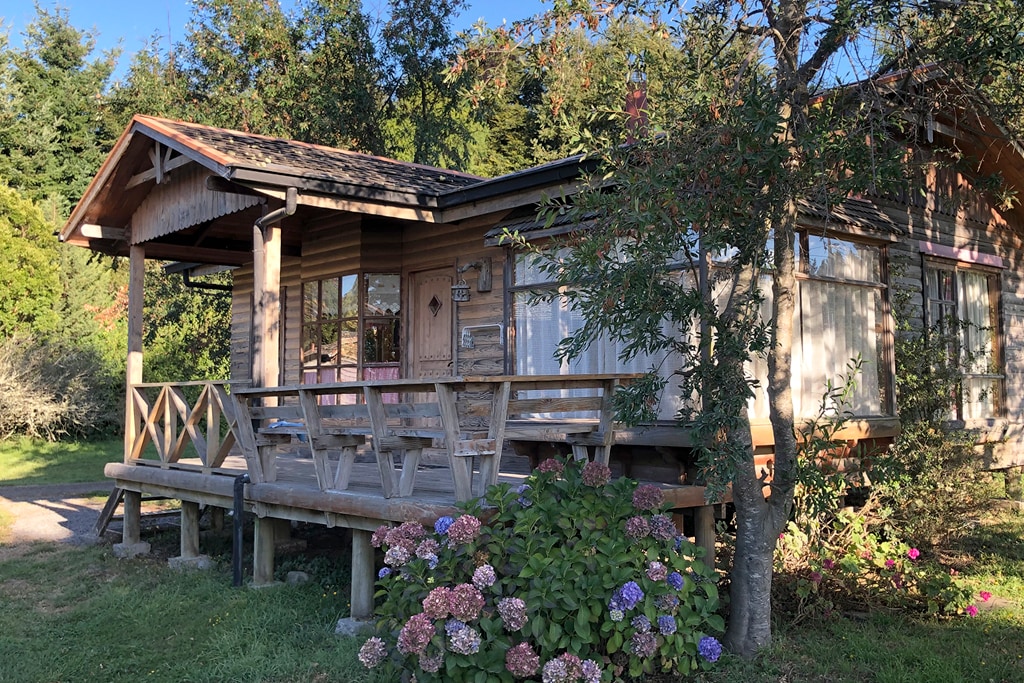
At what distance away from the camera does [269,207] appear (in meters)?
8.67

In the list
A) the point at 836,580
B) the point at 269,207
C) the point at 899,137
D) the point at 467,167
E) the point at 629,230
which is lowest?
the point at 836,580

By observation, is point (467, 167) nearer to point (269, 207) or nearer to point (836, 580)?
point (269, 207)

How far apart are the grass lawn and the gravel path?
93cm

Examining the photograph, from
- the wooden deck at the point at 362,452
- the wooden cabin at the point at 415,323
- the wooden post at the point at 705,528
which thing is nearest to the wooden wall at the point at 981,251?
the wooden cabin at the point at 415,323

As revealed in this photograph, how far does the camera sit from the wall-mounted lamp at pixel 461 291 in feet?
33.2

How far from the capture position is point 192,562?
356 inches

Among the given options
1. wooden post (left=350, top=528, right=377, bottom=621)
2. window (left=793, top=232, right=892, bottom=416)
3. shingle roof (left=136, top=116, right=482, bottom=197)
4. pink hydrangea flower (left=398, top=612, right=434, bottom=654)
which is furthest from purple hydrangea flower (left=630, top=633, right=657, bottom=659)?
shingle roof (left=136, top=116, right=482, bottom=197)

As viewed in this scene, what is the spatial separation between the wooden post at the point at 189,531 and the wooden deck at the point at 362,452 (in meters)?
0.01

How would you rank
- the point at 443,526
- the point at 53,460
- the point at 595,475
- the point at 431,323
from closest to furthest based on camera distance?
the point at 443,526, the point at 595,475, the point at 431,323, the point at 53,460

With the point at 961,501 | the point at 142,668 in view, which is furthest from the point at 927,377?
the point at 142,668

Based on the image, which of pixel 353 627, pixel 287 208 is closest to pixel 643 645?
pixel 353 627

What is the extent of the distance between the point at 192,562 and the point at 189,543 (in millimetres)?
280

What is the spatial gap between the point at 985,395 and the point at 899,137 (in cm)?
344

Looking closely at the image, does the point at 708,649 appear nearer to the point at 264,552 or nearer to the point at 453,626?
the point at 453,626
